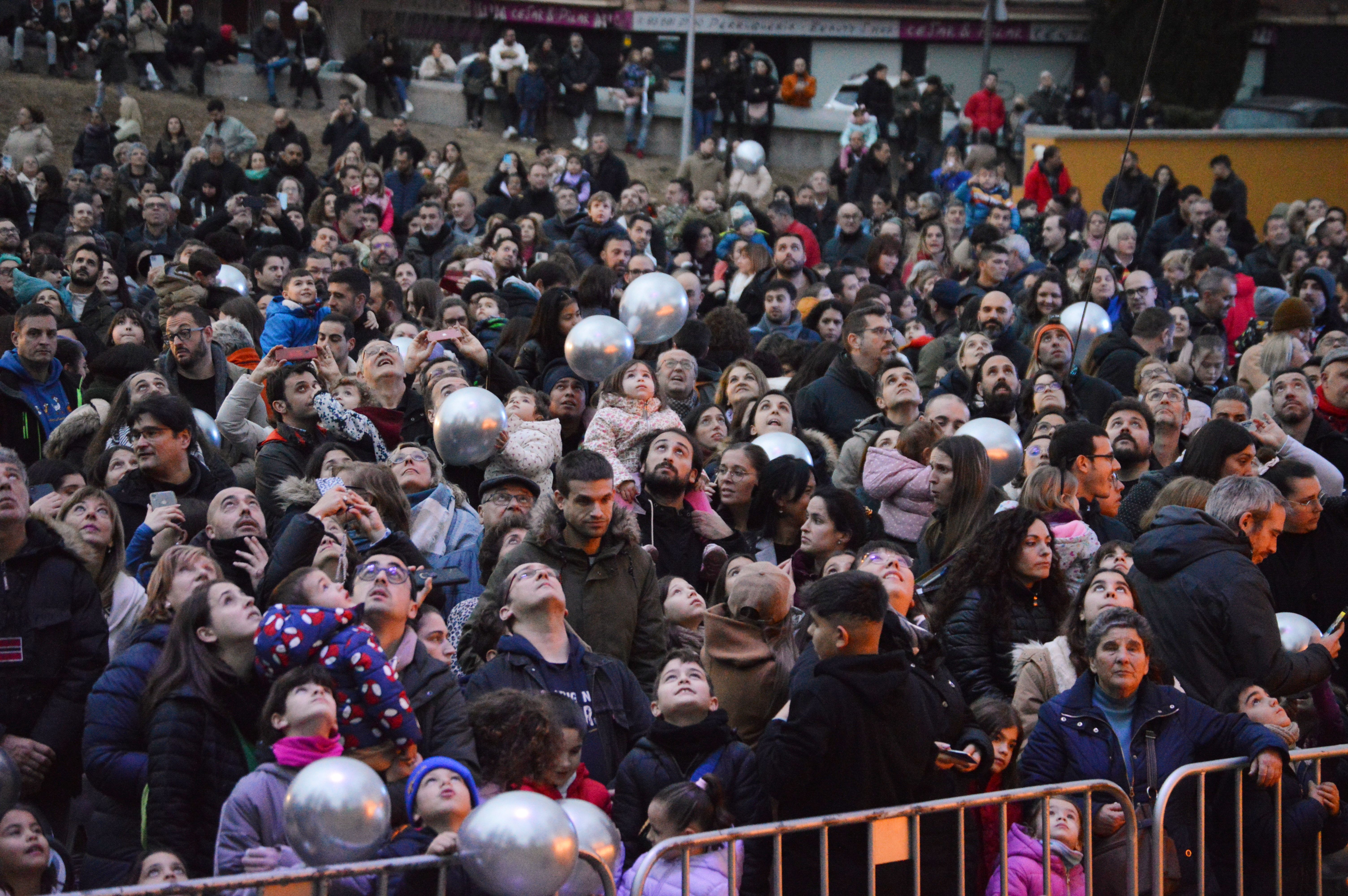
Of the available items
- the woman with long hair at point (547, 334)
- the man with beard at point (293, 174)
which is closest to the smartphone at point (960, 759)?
the woman with long hair at point (547, 334)

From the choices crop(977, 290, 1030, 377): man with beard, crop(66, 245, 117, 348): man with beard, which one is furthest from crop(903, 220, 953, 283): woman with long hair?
crop(66, 245, 117, 348): man with beard

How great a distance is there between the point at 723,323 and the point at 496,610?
13.5 ft

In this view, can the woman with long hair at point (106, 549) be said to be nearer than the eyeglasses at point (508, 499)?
Yes

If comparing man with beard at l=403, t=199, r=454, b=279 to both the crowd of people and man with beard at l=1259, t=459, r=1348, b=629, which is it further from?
man with beard at l=1259, t=459, r=1348, b=629

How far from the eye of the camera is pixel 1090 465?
20.6 ft

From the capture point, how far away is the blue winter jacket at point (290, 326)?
7.96 meters

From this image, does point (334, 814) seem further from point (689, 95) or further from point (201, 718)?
point (689, 95)

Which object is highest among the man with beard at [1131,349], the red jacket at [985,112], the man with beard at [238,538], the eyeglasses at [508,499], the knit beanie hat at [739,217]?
the red jacket at [985,112]

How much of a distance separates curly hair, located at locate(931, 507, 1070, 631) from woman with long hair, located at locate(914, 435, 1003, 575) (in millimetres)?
562

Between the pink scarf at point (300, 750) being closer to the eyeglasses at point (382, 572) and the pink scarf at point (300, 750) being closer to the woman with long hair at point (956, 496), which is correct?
the eyeglasses at point (382, 572)

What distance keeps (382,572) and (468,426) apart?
1812mm

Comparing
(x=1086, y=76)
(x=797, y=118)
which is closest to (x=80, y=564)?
(x=797, y=118)

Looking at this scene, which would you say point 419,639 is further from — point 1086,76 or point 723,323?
point 1086,76

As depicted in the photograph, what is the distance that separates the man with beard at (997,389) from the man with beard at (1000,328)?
1.05 meters
